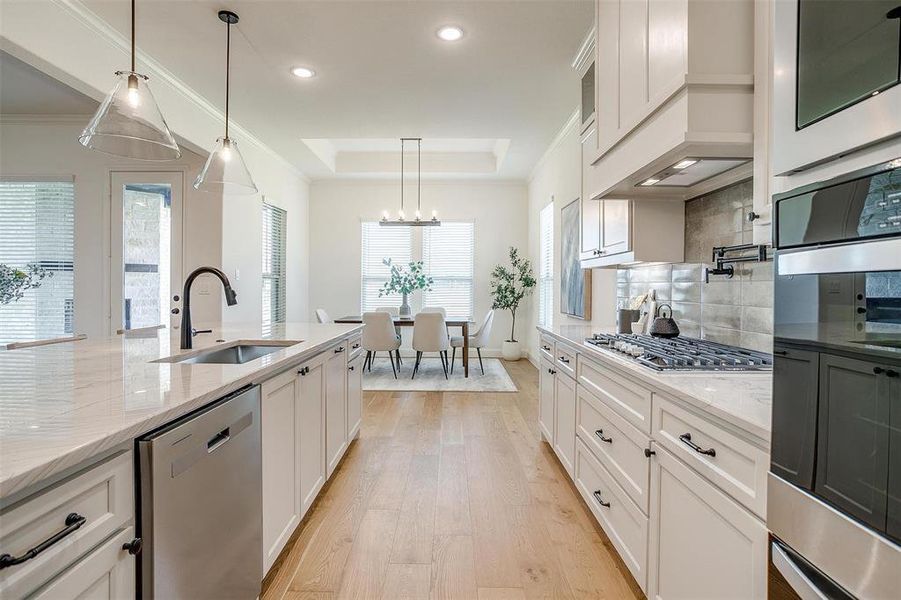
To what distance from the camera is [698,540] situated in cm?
123

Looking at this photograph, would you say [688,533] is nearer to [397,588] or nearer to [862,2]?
[397,588]

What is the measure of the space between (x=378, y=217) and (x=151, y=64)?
4157 mm

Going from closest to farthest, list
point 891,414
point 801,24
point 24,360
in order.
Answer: point 891,414 < point 801,24 < point 24,360

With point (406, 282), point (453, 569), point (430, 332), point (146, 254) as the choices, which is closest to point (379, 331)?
point (430, 332)

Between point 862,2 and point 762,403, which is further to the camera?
point 762,403

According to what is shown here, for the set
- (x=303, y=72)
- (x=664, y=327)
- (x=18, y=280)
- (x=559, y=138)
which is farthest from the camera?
(x=559, y=138)

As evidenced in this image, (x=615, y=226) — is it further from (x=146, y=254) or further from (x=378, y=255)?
(x=378, y=255)

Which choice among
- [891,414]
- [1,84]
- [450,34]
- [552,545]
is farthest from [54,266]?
[891,414]

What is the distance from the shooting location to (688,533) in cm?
128

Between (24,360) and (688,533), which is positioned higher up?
(24,360)

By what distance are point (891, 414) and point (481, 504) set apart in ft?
6.74

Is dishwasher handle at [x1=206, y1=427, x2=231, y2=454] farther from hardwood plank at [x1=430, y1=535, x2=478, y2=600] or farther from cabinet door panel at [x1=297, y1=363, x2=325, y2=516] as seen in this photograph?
hardwood plank at [x1=430, y1=535, x2=478, y2=600]

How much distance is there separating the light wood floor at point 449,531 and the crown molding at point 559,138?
9.90 ft

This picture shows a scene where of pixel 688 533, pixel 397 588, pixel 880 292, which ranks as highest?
pixel 880 292
